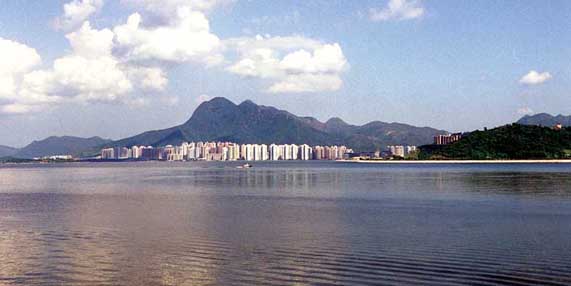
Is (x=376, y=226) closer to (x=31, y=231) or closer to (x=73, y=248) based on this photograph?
(x=73, y=248)

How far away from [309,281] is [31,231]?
51.4 ft

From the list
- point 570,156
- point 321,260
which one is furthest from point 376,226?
point 570,156

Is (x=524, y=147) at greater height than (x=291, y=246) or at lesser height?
greater

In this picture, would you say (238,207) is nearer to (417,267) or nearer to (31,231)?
(31,231)

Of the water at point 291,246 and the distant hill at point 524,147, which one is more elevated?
the distant hill at point 524,147

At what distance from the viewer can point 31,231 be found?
23109mm

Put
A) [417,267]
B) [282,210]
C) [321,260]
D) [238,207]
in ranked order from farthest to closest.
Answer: [238,207]
[282,210]
[321,260]
[417,267]

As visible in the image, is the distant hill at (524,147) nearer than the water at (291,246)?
No

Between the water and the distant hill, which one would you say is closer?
the water

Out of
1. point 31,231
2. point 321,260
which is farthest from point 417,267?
point 31,231

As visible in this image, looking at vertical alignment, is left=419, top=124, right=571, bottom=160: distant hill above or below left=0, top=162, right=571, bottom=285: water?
above

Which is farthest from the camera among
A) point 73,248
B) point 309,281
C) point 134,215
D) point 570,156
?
point 570,156

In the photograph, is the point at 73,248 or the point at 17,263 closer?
the point at 17,263

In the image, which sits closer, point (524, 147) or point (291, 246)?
point (291, 246)
